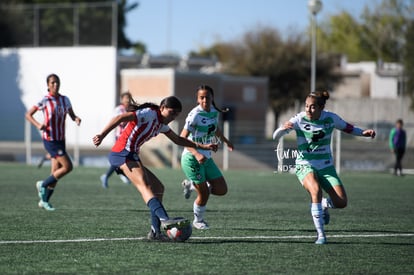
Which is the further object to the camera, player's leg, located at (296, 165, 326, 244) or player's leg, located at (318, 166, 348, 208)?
player's leg, located at (318, 166, 348, 208)

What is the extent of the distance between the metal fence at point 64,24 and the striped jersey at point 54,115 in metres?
30.6

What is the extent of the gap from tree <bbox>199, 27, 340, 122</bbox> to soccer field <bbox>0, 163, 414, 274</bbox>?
5317 centimetres

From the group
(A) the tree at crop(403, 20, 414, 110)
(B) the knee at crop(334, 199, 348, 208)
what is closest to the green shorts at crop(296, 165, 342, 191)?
(B) the knee at crop(334, 199, 348, 208)

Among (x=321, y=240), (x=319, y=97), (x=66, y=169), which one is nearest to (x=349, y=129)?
(x=319, y=97)

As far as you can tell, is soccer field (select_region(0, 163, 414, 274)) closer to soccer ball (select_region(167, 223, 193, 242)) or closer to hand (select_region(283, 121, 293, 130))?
soccer ball (select_region(167, 223, 193, 242))

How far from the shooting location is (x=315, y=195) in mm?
10844

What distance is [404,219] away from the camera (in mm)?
14188

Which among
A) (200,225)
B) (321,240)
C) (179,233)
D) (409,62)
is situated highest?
(409,62)

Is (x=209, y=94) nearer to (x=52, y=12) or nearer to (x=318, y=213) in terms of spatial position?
(x=318, y=213)

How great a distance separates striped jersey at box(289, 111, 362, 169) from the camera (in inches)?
439

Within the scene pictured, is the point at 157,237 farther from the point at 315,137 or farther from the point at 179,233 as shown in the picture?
the point at 315,137

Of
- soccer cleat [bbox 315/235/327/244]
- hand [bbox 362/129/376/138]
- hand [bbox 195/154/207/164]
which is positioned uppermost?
hand [bbox 362/129/376/138]

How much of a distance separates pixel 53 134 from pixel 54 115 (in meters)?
0.33

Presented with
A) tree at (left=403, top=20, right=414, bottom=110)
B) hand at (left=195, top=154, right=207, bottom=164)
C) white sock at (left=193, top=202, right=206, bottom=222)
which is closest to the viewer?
hand at (left=195, top=154, right=207, bottom=164)
